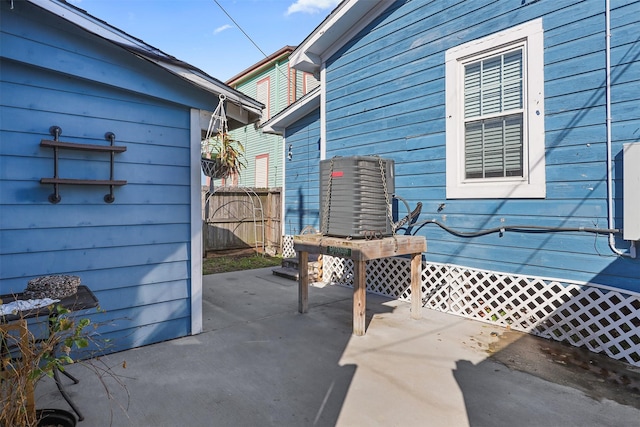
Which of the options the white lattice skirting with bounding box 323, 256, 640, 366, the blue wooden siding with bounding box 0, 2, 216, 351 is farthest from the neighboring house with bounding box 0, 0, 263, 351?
the white lattice skirting with bounding box 323, 256, 640, 366

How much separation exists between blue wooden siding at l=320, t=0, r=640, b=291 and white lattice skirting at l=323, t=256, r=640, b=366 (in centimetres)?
12

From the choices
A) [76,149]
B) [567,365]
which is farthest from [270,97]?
[567,365]

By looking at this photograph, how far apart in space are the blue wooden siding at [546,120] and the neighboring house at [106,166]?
235 cm

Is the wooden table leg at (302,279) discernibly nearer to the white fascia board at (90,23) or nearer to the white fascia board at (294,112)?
the white fascia board at (90,23)

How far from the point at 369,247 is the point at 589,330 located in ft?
7.04

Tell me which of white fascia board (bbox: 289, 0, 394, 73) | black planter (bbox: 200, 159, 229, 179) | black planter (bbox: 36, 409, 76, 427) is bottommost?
black planter (bbox: 36, 409, 76, 427)

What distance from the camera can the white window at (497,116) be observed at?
3.64m

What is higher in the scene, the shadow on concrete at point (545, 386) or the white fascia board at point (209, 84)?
the white fascia board at point (209, 84)

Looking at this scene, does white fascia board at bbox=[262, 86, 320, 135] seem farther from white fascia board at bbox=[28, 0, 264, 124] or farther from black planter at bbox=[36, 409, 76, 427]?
black planter at bbox=[36, 409, 76, 427]

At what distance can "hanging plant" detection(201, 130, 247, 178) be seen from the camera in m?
3.50

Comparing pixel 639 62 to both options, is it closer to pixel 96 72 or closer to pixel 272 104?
pixel 96 72

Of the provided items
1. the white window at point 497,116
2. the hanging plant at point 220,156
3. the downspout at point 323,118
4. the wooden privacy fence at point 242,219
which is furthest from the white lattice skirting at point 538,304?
the wooden privacy fence at point 242,219

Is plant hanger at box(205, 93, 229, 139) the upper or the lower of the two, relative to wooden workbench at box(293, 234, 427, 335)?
upper

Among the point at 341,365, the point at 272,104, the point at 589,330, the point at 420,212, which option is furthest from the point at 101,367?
the point at 272,104
